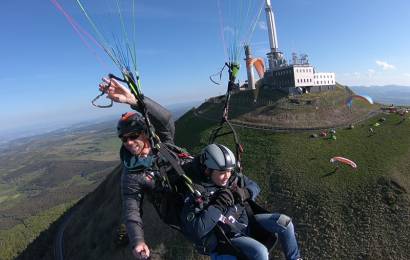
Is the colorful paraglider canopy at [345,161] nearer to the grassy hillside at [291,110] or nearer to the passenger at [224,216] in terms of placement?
the grassy hillside at [291,110]

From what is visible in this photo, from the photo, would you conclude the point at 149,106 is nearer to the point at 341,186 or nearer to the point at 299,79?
the point at 341,186

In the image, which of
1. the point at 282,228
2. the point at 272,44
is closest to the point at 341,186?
the point at 282,228

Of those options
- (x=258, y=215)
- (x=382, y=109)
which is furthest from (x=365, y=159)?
(x=258, y=215)

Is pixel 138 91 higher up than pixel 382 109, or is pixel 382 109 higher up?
pixel 138 91

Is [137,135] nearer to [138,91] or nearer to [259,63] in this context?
[138,91]

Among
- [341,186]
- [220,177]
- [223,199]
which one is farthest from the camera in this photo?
[341,186]

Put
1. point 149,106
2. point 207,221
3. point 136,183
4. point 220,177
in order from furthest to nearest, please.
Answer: point 149,106, point 136,183, point 220,177, point 207,221
